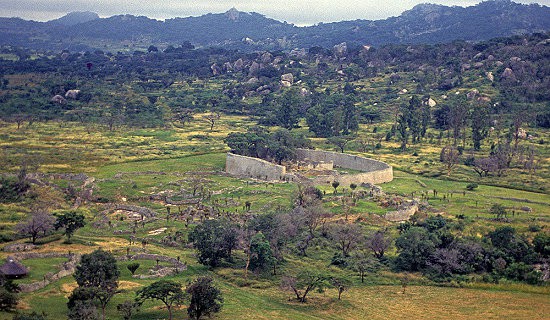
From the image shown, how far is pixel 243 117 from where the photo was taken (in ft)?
482

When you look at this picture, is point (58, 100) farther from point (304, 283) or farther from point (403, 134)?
point (304, 283)

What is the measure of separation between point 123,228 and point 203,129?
6614 centimetres

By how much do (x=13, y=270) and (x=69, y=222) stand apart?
11.7 metres

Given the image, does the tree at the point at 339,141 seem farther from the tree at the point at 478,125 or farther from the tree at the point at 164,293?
the tree at the point at 164,293

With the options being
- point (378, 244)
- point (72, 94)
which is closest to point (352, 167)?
point (378, 244)

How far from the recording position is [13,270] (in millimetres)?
46125

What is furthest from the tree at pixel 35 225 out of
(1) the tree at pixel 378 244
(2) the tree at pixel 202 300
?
(1) the tree at pixel 378 244

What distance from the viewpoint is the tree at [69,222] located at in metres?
57.3

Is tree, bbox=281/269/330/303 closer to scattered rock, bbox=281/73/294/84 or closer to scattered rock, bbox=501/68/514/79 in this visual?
scattered rock, bbox=501/68/514/79

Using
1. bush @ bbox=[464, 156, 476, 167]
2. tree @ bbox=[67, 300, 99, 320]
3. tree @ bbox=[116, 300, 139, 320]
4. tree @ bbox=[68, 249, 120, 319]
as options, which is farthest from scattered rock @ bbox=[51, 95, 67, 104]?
tree @ bbox=[67, 300, 99, 320]

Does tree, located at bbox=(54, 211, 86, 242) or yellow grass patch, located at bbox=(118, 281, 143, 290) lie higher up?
tree, located at bbox=(54, 211, 86, 242)

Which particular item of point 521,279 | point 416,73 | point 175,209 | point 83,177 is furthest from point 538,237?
point 416,73

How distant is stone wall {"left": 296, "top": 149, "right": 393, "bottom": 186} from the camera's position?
84.6 m

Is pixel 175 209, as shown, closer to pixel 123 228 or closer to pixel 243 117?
pixel 123 228
